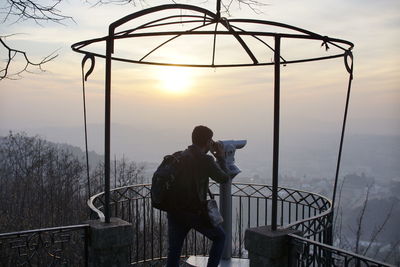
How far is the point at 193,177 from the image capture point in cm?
427

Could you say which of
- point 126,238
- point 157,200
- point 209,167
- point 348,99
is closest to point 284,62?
point 348,99

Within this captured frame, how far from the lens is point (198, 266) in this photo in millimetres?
5613

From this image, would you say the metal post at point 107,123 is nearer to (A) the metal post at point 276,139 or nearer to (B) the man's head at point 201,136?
(B) the man's head at point 201,136

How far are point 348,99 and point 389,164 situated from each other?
101957 millimetres

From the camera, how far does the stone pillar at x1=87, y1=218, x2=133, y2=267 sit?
13.8 ft

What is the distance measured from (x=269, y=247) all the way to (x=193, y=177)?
1.05 metres

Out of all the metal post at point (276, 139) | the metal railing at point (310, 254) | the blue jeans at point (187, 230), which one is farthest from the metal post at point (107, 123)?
the metal railing at point (310, 254)

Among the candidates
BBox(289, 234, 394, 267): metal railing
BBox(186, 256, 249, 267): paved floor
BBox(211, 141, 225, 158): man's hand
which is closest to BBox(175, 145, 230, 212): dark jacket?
BBox(211, 141, 225, 158): man's hand

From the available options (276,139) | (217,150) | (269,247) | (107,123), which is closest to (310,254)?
(269,247)

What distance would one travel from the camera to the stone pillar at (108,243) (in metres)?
4.21

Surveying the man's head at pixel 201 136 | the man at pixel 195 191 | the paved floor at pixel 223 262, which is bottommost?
the paved floor at pixel 223 262

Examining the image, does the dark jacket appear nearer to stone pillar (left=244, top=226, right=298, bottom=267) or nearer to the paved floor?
stone pillar (left=244, top=226, right=298, bottom=267)

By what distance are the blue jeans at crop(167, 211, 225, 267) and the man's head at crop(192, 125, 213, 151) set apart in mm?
774

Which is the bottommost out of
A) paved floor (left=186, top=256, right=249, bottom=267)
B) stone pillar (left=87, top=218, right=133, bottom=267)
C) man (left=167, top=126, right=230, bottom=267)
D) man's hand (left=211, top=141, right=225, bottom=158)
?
paved floor (left=186, top=256, right=249, bottom=267)
